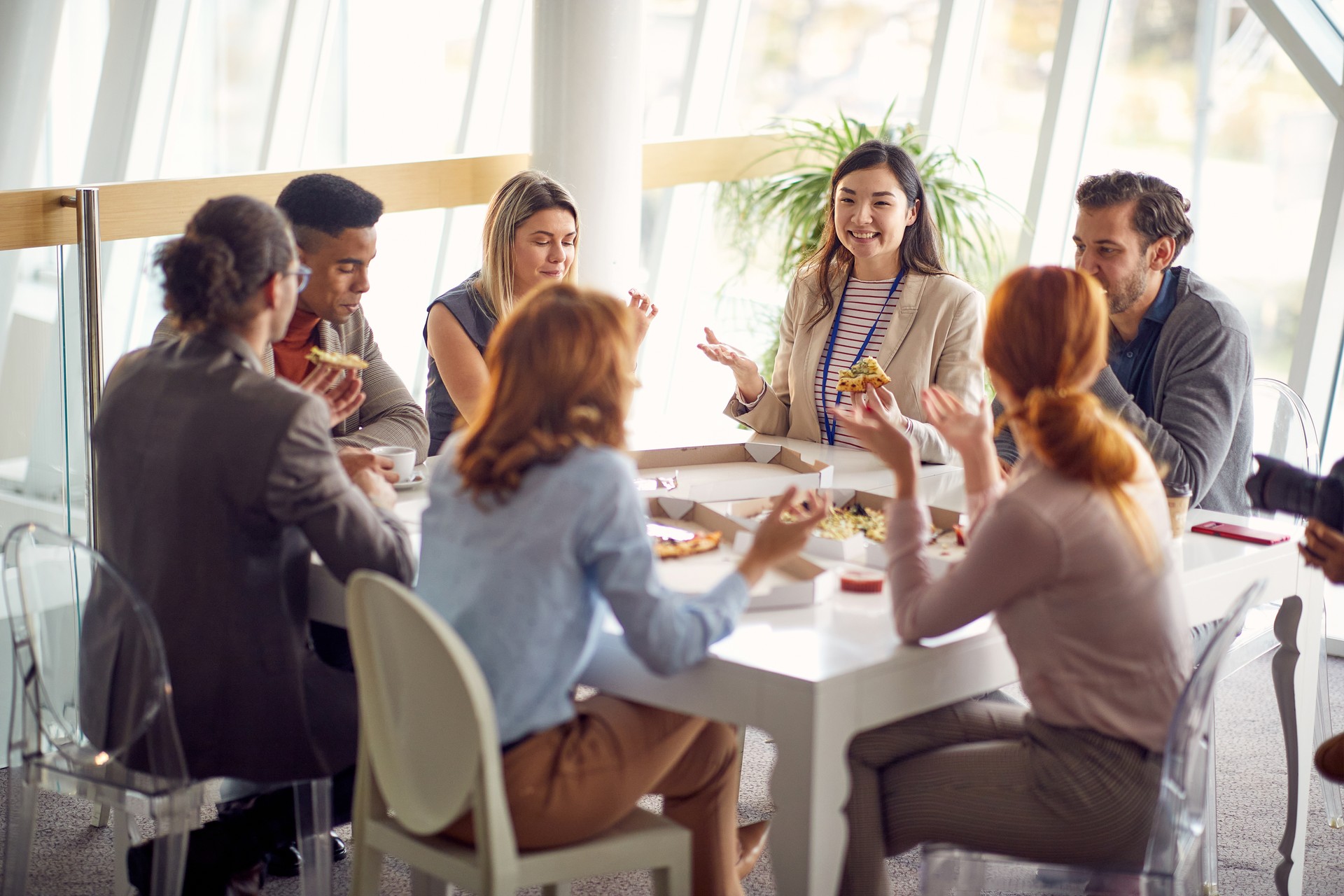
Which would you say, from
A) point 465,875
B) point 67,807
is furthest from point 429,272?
point 465,875

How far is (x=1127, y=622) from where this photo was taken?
1.89 metres

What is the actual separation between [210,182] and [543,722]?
2.28 meters

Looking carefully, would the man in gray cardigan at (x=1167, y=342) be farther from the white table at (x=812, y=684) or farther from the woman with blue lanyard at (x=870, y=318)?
the white table at (x=812, y=684)

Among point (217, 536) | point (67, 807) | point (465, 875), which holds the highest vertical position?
point (217, 536)

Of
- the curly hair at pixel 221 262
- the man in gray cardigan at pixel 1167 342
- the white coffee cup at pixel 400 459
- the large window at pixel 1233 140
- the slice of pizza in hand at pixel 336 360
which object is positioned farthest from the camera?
the large window at pixel 1233 140

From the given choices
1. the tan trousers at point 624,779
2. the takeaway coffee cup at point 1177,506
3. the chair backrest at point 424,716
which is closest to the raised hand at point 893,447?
the tan trousers at point 624,779

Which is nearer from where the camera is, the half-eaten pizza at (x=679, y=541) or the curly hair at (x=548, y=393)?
the curly hair at (x=548, y=393)

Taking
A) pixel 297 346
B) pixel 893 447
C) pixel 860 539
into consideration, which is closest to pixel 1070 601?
pixel 893 447

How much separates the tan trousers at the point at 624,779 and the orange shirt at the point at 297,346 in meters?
1.21

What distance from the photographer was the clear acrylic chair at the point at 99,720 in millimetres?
1913

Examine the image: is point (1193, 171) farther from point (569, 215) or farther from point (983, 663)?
point (983, 663)

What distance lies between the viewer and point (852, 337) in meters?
3.46

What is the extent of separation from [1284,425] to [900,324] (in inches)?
36.4

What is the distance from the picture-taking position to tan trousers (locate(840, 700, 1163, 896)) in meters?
1.90
